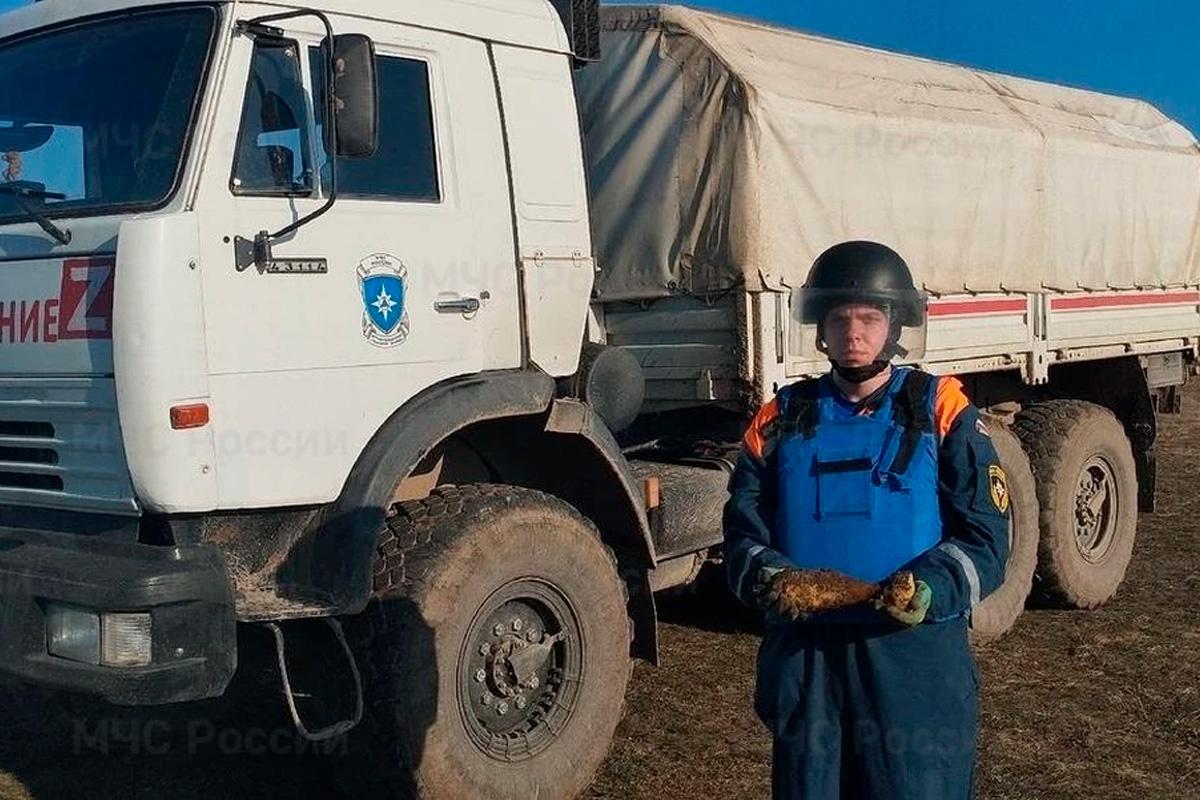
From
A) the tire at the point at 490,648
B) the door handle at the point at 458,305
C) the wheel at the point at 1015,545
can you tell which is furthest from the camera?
the wheel at the point at 1015,545

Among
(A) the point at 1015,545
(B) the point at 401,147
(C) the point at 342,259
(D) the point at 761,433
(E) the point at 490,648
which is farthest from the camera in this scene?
(A) the point at 1015,545

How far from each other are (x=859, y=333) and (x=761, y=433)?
34 centimetres

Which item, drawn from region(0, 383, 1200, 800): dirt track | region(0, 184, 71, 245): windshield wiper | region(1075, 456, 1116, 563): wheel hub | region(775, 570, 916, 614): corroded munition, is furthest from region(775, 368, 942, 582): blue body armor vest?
region(1075, 456, 1116, 563): wheel hub

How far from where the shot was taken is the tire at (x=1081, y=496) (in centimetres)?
702

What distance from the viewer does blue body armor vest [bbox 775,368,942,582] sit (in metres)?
2.75

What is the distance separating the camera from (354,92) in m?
3.74

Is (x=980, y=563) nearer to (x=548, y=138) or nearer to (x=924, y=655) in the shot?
(x=924, y=655)

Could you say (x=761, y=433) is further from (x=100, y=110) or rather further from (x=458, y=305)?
(x=100, y=110)

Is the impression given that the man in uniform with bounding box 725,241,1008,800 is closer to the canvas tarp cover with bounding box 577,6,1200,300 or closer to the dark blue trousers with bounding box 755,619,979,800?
the dark blue trousers with bounding box 755,619,979,800

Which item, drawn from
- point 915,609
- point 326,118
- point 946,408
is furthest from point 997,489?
point 326,118

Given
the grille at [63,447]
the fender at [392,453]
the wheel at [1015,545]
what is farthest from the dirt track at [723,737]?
the grille at [63,447]

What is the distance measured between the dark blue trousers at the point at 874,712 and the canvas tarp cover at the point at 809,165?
266 cm

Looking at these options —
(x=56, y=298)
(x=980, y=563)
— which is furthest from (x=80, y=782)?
(x=980, y=563)

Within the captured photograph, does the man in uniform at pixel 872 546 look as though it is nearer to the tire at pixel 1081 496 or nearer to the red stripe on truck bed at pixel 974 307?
the red stripe on truck bed at pixel 974 307
